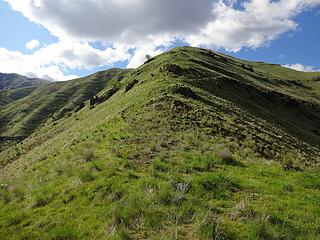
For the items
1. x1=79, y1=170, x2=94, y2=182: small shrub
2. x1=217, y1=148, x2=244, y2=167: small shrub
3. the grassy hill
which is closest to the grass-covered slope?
the grassy hill

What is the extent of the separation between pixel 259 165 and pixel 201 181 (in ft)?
17.9

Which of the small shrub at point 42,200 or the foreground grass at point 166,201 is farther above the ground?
the foreground grass at point 166,201

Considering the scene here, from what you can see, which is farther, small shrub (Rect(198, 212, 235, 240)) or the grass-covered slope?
the grass-covered slope

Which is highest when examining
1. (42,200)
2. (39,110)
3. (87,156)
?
(87,156)

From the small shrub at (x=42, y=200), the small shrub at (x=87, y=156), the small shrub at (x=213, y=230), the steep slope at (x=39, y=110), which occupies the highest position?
the small shrub at (x=213, y=230)

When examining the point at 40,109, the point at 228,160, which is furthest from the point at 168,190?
the point at 40,109

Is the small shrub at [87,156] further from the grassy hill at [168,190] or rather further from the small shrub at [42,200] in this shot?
the small shrub at [42,200]

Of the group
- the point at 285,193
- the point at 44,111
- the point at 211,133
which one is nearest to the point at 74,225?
the point at 285,193

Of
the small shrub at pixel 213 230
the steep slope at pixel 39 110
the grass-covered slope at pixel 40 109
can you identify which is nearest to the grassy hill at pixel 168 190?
the small shrub at pixel 213 230

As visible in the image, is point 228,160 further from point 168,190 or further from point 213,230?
point 213,230

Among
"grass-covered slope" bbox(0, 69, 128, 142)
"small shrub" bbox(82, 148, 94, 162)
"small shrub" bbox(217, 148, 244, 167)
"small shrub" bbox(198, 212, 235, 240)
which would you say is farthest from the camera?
"grass-covered slope" bbox(0, 69, 128, 142)

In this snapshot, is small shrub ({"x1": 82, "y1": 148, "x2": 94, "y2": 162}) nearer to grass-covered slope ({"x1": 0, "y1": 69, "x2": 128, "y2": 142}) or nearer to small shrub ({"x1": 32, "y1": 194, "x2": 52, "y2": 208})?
small shrub ({"x1": 32, "y1": 194, "x2": 52, "y2": 208})

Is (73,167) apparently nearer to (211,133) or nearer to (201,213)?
(201,213)

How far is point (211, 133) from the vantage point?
2609 cm
